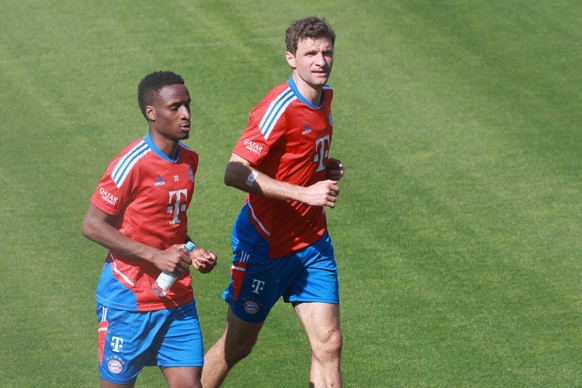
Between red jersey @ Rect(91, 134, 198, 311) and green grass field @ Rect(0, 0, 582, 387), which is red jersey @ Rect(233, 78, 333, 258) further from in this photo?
green grass field @ Rect(0, 0, 582, 387)

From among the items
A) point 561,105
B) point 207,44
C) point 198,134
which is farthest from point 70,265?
point 561,105

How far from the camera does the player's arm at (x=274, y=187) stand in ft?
26.6

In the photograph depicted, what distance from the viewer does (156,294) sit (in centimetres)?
784

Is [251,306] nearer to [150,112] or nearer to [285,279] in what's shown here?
[285,279]

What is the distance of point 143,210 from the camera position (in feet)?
25.6

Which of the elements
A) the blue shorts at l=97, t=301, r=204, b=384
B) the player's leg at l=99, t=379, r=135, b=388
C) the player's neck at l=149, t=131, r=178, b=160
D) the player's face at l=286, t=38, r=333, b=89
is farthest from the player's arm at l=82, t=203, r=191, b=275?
Result: the player's face at l=286, t=38, r=333, b=89

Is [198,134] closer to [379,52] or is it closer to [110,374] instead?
[379,52]

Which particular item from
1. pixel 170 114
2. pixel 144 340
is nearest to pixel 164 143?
pixel 170 114

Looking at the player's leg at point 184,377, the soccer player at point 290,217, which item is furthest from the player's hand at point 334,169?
Answer: the player's leg at point 184,377

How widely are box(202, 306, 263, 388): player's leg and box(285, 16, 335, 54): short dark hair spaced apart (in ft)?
6.37

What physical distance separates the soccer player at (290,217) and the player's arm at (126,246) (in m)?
0.96

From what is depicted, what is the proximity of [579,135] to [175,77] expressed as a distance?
6.43 m

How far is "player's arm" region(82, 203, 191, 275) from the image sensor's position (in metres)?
7.60

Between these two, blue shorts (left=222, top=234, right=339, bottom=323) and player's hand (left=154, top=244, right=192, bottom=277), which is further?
blue shorts (left=222, top=234, right=339, bottom=323)
